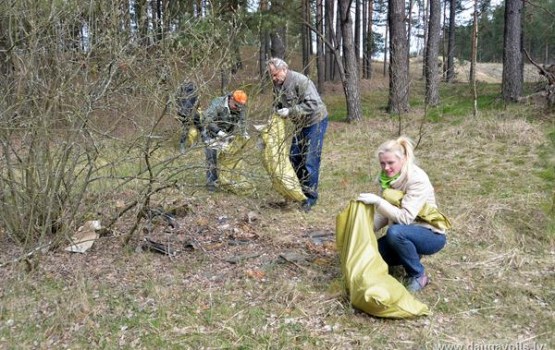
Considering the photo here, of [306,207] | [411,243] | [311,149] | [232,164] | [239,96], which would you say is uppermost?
[239,96]

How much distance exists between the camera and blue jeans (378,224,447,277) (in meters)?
2.94

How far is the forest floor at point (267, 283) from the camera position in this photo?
268 centimetres

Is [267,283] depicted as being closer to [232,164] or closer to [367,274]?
[367,274]

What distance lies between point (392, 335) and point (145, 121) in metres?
2.46

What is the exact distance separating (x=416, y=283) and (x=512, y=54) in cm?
835

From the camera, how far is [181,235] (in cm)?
408

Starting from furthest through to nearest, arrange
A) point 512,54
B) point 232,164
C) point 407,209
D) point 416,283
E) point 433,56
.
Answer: point 433,56
point 512,54
point 232,164
point 416,283
point 407,209

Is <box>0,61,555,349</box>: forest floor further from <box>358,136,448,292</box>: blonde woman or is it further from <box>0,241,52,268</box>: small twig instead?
<box>358,136,448,292</box>: blonde woman

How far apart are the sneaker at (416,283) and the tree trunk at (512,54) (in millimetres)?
7859

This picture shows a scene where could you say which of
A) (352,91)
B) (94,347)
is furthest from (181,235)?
(352,91)

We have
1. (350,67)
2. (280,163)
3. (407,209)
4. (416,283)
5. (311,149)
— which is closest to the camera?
(407,209)

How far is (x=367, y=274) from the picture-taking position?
2.80 m

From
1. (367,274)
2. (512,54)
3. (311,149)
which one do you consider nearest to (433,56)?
(512,54)

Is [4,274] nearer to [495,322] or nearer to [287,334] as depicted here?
[287,334]
